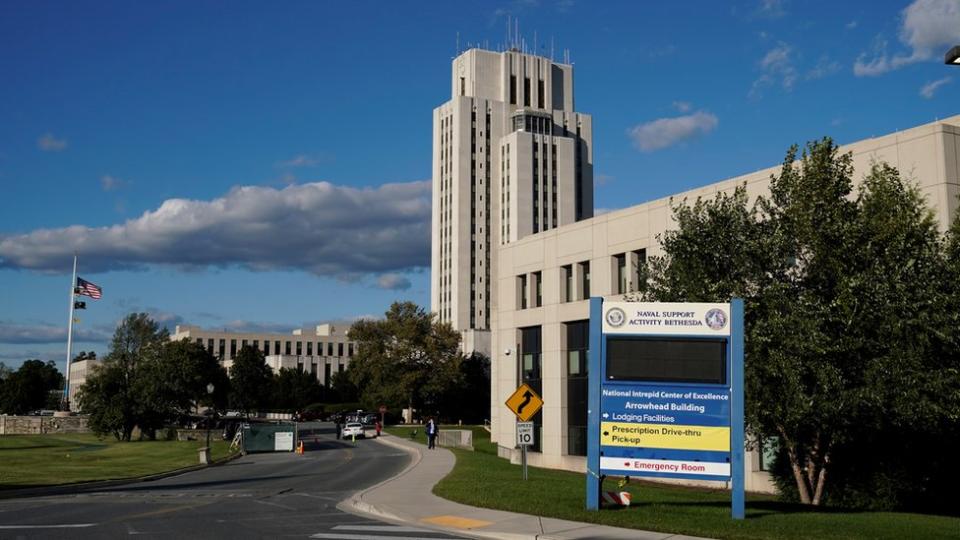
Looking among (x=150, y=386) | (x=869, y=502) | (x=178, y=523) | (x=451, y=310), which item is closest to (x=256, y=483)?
(x=178, y=523)

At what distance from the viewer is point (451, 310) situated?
16150cm

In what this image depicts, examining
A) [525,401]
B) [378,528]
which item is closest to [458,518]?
[378,528]

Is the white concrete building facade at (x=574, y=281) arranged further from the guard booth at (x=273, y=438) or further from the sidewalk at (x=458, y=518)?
the guard booth at (x=273, y=438)

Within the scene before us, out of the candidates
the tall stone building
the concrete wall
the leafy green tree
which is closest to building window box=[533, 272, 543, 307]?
the concrete wall

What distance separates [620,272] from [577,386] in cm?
620

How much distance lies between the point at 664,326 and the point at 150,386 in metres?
64.4

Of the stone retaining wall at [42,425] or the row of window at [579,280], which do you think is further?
the stone retaining wall at [42,425]

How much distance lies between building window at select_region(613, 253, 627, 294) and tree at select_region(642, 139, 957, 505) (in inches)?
601

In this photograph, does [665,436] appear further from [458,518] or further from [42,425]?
[42,425]

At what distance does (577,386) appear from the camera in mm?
42344

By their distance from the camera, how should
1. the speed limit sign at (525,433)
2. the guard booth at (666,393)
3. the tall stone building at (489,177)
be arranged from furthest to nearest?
the tall stone building at (489,177), the speed limit sign at (525,433), the guard booth at (666,393)

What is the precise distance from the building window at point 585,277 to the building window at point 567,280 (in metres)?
0.98

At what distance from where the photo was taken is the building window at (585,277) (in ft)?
138

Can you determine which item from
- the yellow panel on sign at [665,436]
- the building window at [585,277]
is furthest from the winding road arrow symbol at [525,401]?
the building window at [585,277]
